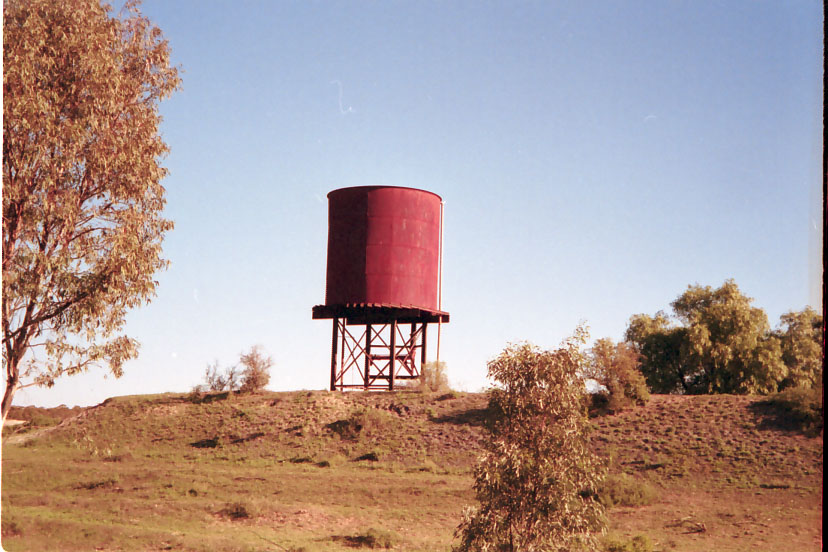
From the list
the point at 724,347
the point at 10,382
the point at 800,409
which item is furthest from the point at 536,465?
the point at 724,347

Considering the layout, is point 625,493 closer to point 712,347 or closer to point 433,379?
point 433,379

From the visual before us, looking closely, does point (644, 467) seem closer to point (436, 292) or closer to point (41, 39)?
point (436, 292)

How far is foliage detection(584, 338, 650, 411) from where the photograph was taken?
124ft

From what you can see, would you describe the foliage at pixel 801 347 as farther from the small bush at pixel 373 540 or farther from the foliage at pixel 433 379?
the small bush at pixel 373 540

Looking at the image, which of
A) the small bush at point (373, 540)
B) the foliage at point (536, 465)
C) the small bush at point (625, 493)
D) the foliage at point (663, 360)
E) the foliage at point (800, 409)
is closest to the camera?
the foliage at point (536, 465)

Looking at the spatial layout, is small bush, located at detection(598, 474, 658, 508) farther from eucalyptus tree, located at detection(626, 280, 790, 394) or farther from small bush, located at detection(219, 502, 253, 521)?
eucalyptus tree, located at detection(626, 280, 790, 394)

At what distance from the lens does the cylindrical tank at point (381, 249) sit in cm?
3984

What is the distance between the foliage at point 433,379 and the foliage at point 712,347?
1160 centimetres

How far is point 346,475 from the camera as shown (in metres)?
32.5

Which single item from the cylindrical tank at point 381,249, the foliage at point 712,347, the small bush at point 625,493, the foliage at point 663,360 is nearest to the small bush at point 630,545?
the small bush at point 625,493

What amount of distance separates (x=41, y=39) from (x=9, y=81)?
125 cm

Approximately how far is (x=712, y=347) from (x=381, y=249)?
825 inches

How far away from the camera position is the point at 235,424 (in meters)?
40.9

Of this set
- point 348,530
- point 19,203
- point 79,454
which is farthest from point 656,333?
point 19,203
